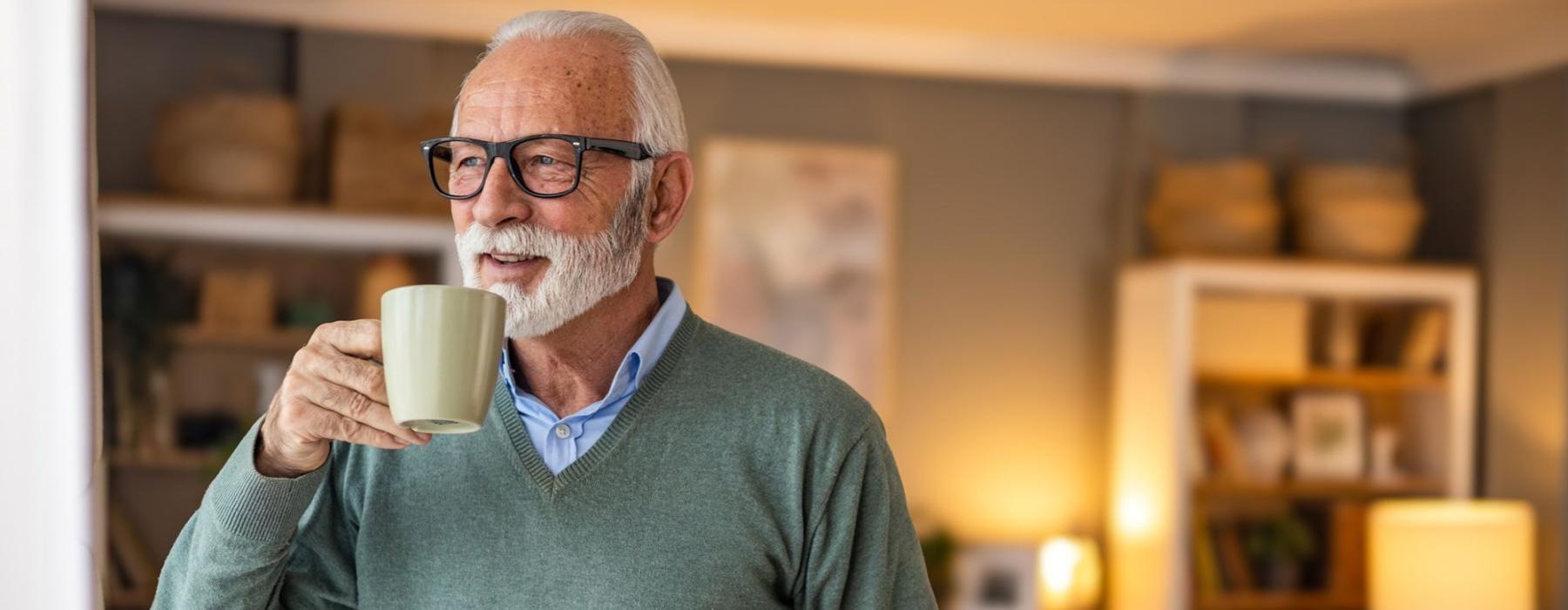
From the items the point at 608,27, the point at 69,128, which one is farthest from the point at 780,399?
the point at 69,128

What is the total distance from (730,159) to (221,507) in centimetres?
360

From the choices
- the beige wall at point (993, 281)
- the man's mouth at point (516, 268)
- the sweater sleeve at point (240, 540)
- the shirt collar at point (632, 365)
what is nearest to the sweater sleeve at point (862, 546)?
the shirt collar at point (632, 365)

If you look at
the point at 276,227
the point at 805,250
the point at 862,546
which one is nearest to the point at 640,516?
the point at 862,546

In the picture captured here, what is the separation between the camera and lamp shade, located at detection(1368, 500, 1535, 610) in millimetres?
4109

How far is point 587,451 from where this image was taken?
3.88 feet

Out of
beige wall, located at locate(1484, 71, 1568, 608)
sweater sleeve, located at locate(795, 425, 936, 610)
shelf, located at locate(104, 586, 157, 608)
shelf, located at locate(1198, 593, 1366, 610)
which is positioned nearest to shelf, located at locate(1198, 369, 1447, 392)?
beige wall, located at locate(1484, 71, 1568, 608)

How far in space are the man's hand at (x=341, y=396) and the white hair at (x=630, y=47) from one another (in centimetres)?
26

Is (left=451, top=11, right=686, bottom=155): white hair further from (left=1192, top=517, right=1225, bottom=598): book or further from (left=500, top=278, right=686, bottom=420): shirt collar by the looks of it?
(left=1192, top=517, right=1225, bottom=598): book

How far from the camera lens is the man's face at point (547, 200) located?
3.84 feet

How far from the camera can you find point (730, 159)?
4598mm

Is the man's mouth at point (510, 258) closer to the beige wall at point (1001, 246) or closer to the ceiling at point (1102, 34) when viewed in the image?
the ceiling at point (1102, 34)

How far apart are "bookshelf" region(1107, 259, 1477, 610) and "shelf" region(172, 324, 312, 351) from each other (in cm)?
251

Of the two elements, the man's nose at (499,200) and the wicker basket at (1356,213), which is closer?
the man's nose at (499,200)

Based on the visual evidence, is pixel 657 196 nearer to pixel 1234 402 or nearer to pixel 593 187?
pixel 593 187
